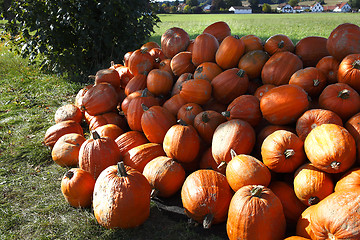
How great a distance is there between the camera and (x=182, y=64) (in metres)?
4.38

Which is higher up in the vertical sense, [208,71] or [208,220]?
[208,71]

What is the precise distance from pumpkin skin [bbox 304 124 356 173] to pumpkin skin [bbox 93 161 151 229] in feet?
5.00

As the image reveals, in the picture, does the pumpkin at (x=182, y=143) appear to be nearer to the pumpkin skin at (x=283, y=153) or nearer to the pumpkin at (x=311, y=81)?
the pumpkin skin at (x=283, y=153)

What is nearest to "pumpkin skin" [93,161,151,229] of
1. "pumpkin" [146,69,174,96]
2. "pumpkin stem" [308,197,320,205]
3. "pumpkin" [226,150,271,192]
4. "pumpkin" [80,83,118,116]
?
"pumpkin" [226,150,271,192]

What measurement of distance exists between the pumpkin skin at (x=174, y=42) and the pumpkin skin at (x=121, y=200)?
2.59 m

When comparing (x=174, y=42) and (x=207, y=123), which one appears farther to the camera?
(x=174, y=42)

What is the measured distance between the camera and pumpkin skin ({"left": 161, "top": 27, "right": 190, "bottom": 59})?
4738mm

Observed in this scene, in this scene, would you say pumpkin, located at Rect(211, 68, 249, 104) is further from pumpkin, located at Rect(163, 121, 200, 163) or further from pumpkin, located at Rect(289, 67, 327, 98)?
pumpkin, located at Rect(163, 121, 200, 163)

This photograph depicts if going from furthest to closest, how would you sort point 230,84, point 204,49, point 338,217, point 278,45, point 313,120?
point 204,49, point 278,45, point 230,84, point 313,120, point 338,217

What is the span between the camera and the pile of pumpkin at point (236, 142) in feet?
7.79

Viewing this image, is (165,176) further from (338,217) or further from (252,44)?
(252,44)

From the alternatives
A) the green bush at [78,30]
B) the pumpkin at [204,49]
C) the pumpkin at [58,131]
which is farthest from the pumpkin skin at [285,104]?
the green bush at [78,30]

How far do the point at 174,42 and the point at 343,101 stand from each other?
8.96 ft

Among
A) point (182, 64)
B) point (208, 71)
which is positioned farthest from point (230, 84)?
point (182, 64)
